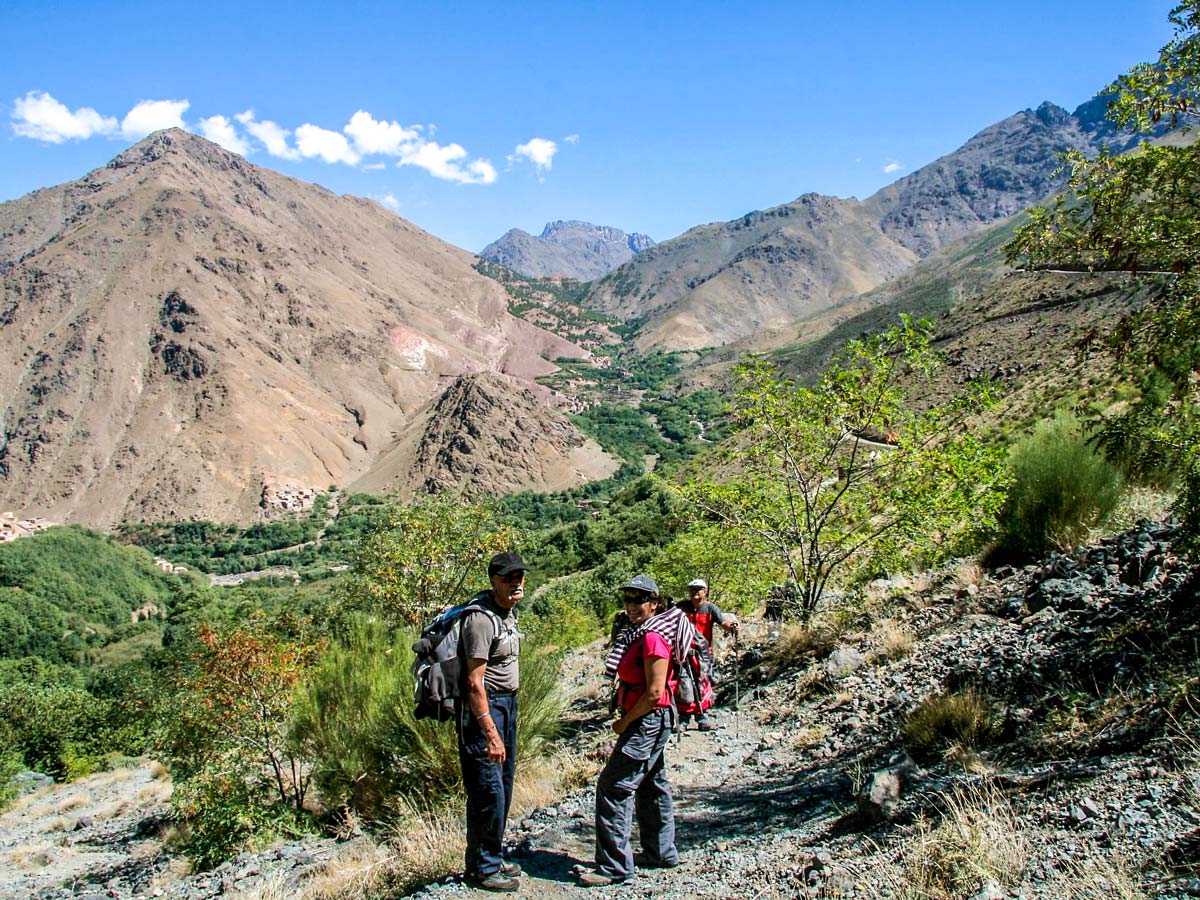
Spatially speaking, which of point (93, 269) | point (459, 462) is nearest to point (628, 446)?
point (459, 462)

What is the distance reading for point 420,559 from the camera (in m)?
14.1

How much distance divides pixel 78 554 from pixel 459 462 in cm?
4594

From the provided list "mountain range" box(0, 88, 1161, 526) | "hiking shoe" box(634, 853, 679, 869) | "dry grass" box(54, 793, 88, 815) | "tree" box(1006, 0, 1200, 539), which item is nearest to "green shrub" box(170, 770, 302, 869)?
"hiking shoe" box(634, 853, 679, 869)

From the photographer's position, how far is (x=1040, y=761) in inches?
Answer: 147

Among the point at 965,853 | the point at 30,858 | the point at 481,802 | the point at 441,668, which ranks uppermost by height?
the point at 441,668

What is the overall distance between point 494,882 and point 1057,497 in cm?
764

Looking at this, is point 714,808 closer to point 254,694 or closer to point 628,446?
point 254,694

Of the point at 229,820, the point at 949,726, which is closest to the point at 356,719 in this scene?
the point at 229,820

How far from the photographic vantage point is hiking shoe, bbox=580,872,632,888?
372 centimetres

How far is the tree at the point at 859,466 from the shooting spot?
298 inches

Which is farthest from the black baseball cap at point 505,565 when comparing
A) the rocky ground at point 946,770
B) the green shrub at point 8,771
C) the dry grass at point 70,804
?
the green shrub at point 8,771

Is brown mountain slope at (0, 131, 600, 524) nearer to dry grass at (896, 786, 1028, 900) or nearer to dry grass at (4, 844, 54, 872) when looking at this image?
dry grass at (4, 844, 54, 872)

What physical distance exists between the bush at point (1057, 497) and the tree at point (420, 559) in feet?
30.2

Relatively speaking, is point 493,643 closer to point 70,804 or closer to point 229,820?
point 229,820
